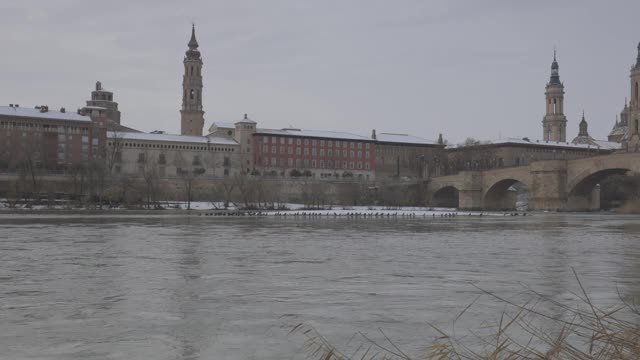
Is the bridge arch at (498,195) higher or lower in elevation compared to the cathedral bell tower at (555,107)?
lower

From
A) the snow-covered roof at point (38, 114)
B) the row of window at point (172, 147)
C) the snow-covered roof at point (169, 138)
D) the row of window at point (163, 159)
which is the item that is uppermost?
the snow-covered roof at point (38, 114)

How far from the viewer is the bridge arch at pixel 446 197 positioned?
388ft

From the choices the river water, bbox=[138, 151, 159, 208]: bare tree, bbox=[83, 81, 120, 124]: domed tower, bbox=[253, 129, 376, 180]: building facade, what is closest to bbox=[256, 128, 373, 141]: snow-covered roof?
bbox=[253, 129, 376, 180]: building facade

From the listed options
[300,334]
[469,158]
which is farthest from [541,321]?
[469,158]

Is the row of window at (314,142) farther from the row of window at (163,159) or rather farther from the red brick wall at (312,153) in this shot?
the row of window at (163,159)

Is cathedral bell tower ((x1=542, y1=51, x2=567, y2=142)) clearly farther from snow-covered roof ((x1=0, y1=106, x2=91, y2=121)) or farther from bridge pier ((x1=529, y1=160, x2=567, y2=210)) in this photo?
snow-covered roof ((x1=0, y1=106, x2=91, y2=121))

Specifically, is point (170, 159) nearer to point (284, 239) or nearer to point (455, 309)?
point (284, 239)

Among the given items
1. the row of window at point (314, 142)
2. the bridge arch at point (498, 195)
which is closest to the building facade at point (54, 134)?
the row of window at point (314, 142)

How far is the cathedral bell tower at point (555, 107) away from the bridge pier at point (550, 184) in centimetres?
9343

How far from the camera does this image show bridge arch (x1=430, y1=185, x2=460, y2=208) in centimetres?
11836

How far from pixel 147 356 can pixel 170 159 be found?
118 metres

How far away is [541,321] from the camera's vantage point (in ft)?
39.0

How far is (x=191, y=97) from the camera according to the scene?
473ft

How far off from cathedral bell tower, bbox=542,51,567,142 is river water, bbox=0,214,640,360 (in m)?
164
